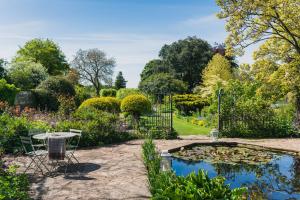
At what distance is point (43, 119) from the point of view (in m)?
12.1

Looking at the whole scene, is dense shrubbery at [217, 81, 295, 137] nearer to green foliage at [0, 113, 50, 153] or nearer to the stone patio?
the stone patio

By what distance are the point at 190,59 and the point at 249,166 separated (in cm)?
3309

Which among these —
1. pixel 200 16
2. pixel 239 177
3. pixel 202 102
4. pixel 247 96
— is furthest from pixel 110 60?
pixel 239 177

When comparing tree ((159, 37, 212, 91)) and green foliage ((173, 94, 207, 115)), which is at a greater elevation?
tree ((159, 37, 212, 91))

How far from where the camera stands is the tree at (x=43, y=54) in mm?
43481

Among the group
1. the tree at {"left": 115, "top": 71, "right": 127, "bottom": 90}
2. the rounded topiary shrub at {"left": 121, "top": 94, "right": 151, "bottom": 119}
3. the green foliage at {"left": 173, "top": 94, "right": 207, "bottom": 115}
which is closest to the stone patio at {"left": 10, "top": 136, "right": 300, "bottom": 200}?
the rounded topiary shrub at {"left": 121, "top": 94, "right": 151, "bottom": 119}

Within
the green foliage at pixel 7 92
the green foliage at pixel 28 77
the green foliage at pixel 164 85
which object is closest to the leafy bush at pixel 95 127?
the green foliage at pixel 7 92

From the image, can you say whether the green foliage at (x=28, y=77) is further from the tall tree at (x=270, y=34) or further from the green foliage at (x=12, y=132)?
the tall tree at (x=270, y=34)

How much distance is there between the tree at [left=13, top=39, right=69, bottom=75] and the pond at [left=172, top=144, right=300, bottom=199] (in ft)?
113

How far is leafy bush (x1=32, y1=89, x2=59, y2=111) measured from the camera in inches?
773

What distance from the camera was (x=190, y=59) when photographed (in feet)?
135

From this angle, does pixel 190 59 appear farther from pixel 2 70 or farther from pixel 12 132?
pixel 12 132

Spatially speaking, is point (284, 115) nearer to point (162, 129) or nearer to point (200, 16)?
point (162, 129)

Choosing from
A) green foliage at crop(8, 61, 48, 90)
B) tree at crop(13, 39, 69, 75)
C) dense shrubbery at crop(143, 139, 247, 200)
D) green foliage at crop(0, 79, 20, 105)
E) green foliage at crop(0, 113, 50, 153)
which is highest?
tree at crop(13, 39, 69, 75)
